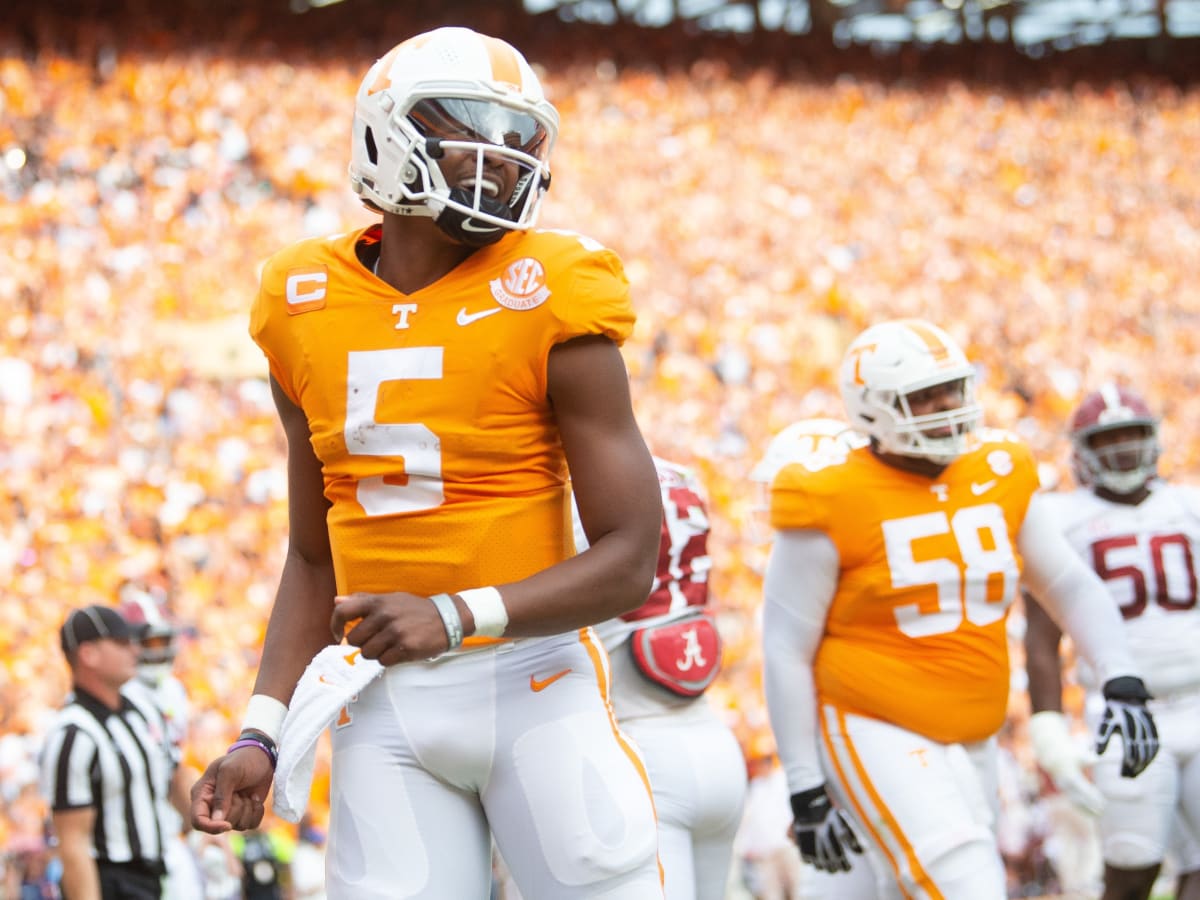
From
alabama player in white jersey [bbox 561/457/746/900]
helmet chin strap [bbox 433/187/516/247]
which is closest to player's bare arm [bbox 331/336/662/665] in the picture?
helmet chin strap [bbox 433/187/516/247]

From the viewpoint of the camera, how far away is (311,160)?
15016 mm

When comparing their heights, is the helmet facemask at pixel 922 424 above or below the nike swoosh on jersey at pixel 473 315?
below

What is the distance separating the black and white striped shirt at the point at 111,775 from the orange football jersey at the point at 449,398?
2.67 metres

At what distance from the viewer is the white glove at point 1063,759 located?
4102mm

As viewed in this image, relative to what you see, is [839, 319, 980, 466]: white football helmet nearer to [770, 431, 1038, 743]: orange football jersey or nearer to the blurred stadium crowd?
[770, 431, 1038, 743]: orange football jersey

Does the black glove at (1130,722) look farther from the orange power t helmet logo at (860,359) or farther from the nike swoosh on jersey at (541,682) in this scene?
the nike swoosh on jersey at (541,682)

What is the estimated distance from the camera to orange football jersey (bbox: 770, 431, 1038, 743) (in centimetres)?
383

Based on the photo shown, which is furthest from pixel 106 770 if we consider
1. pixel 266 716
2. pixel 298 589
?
pixel 266 716

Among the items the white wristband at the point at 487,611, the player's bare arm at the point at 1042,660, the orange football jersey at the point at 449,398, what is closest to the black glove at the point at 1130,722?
the player's bare arm at the point at 1042,660

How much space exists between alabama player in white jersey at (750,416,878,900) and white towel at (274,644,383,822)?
1994 millimetres

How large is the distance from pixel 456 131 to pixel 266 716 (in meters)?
0.92

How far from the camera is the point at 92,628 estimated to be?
15.5 ft

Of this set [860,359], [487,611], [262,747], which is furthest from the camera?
[860,359]

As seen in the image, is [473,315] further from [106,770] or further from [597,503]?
[106,770]
